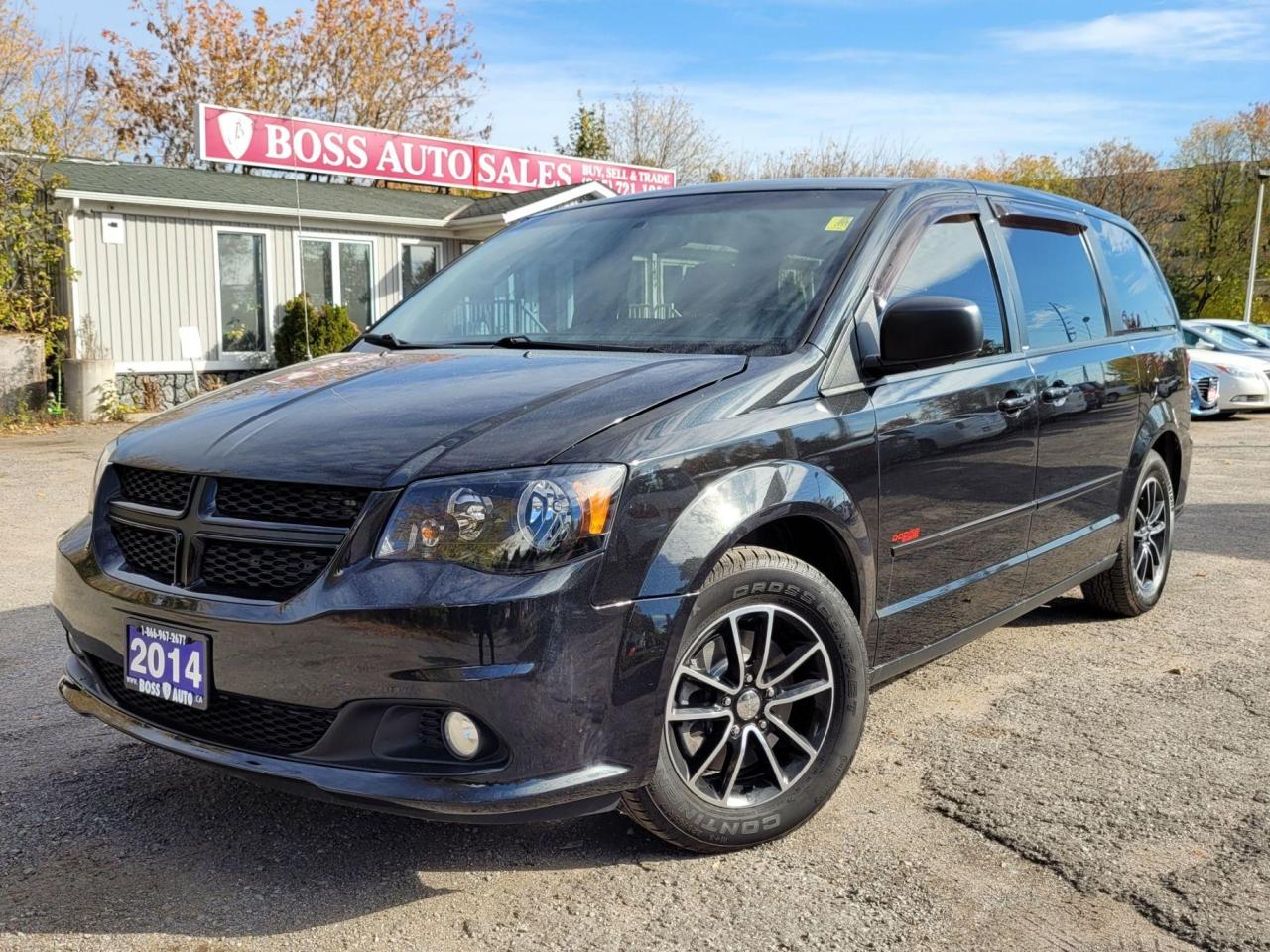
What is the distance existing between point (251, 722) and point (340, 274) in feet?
56.4

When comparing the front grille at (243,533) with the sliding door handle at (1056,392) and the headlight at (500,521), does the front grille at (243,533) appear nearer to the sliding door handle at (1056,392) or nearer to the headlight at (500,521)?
the headlight at (500,521)

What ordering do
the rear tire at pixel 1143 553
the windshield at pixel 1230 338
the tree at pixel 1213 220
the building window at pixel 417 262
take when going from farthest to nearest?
the tree at pixel 1213 220 → the building window at pixel 417 262 → the windshield at pixel 1230 338 → the rear tire at pixel 1143 553

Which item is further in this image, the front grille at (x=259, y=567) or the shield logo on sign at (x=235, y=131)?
the shield logo on sign at (x=235, y=131)

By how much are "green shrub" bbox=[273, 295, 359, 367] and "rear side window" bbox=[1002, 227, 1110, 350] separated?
45.4ft

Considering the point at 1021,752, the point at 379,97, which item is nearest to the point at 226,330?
the point at 1021,752

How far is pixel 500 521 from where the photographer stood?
2.49 meters

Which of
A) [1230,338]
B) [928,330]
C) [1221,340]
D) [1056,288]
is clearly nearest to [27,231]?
[1056,288]

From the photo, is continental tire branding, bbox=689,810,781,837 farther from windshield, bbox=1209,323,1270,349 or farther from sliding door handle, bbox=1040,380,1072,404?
windshield, bbox=1209,323,1270,349

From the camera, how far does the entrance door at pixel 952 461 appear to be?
11.1ft

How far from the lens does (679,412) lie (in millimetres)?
2797

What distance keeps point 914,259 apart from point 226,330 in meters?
15.6

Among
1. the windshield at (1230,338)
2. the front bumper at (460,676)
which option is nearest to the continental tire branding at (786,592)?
the front bumper at (460,676)

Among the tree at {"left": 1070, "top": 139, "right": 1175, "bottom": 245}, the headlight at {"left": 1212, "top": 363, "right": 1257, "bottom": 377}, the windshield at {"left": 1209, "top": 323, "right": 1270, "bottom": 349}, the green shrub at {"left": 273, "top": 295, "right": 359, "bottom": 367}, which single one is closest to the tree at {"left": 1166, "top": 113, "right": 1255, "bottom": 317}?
the tree at {"left": 1070, "top": 139, "right": 1175, "bottom": 245}

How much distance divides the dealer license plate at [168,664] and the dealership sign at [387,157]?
16474 mm
